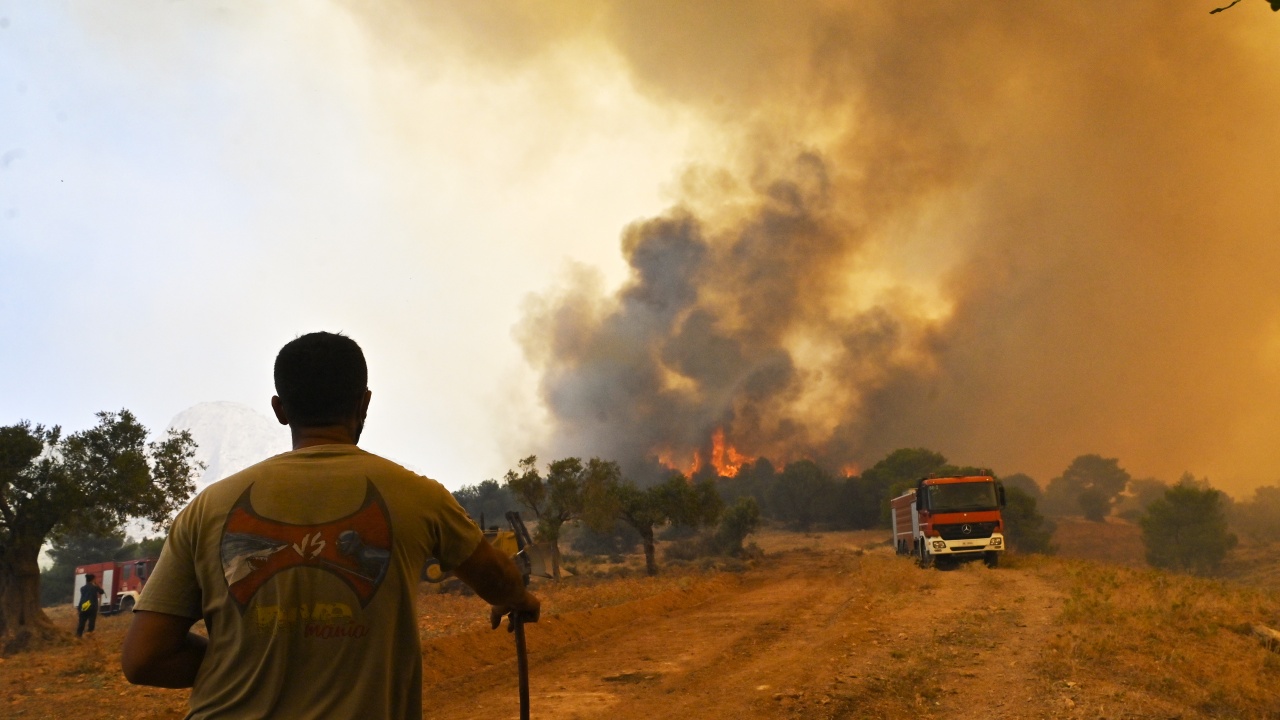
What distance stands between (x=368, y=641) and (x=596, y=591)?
83.5ft

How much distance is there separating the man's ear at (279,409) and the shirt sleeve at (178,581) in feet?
1.49

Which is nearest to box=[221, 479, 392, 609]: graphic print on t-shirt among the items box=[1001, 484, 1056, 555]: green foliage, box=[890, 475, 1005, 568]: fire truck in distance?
box=[890, 475, 1005, 568]: fire truck in distance

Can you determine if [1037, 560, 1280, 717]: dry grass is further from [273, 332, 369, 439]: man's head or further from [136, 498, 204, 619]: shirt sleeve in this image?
[136, 498, 204, 619]: shirt sleeve

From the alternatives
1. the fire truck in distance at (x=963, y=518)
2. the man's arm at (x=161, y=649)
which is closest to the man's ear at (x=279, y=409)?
the man's arm at (x=161, y=649)

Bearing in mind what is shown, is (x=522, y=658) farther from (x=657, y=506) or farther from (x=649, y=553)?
(x=657, y=506)

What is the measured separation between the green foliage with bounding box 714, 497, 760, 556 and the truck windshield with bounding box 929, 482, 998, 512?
25.7 metres

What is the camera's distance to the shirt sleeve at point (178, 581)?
8.27ft

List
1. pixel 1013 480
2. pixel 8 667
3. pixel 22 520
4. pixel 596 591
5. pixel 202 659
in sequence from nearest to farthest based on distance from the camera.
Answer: pixel 202 659, pixel 8 667, pixel 22 520, pixel 596 591, pixel 1013 480

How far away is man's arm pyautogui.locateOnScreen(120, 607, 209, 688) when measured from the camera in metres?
2.52

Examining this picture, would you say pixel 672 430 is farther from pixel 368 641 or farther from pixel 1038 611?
pixel 368 641

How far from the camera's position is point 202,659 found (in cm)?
257

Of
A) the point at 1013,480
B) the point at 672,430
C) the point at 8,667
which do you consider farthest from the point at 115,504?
the point at 1013,480

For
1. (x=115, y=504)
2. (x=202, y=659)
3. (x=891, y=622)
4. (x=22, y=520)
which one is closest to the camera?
(x=202, y=659)

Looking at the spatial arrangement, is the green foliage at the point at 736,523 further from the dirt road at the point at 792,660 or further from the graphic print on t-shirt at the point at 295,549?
the graphic print on t-shirt at the point at 295,549
